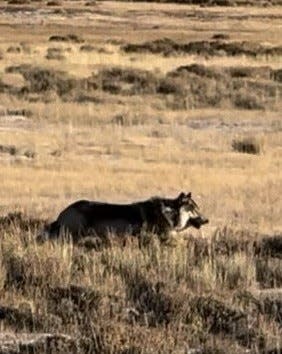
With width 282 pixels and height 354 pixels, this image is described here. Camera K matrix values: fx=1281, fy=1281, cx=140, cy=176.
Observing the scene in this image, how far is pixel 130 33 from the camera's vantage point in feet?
228

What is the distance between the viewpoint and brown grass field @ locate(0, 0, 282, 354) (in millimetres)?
9070

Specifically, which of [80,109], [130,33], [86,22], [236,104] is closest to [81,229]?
[80,109]

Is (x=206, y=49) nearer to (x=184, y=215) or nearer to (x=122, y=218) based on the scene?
(x=184, y=215)

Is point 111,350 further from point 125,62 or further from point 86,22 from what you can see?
point 86,22

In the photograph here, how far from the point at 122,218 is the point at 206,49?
133ft

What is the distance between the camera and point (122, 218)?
41.0 feet

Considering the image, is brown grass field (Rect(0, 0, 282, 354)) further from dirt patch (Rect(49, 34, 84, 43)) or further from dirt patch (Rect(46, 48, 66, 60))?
dirt patch (Rect(49, 34, 84, 43))

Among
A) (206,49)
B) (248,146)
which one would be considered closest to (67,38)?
(206,49)

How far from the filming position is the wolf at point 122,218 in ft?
40.8

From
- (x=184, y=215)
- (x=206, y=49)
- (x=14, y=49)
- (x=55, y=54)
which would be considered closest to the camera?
(x=184, y=215)

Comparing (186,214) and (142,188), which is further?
(142,188)

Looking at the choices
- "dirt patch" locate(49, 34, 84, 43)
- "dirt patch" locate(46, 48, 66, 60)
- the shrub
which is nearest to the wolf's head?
the shrub

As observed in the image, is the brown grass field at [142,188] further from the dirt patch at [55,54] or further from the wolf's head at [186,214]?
the wolf's head at [186,214]

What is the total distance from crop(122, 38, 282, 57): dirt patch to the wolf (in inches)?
1453
